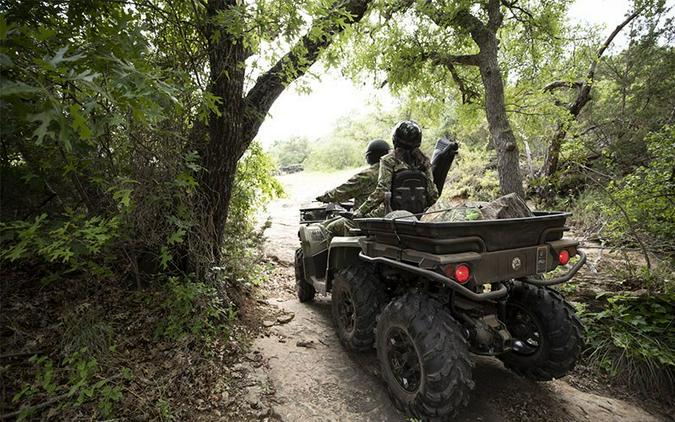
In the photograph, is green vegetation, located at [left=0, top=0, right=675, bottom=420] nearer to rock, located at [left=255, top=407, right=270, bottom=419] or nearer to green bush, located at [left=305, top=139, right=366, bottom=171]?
rock, located at [left=255, top=407, right=270, bottom=419]

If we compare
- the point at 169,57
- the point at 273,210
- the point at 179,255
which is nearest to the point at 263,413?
the point at 179,255

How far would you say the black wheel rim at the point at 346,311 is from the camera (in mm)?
3181

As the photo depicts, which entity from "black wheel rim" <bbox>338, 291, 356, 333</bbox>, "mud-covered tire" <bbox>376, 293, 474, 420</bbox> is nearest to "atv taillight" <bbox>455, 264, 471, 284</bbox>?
"mud-covered tire" <bbox>376, 293, 474, 420</bbox>

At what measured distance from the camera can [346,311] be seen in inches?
128

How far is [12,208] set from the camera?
2506 mm

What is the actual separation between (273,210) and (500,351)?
11210mm

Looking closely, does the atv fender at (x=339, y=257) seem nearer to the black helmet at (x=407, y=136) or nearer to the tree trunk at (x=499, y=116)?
the black helmet at (x=407, y=136)

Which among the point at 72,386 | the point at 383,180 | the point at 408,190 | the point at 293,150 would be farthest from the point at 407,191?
the point at 293,150

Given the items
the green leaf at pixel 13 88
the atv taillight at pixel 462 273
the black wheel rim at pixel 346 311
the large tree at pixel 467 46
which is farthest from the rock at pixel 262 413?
the large tree at pixel 467 46

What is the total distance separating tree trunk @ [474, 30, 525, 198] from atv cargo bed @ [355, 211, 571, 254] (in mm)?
4008

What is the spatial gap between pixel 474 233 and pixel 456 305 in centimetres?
69

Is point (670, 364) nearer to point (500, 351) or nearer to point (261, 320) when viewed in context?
point (500, 351)

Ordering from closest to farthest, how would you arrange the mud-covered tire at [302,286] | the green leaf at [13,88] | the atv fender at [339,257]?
the green leaf at [13,88], the atv fender at [339,257], the mud-covered tire at [302,286]

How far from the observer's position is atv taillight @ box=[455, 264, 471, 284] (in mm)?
1954
